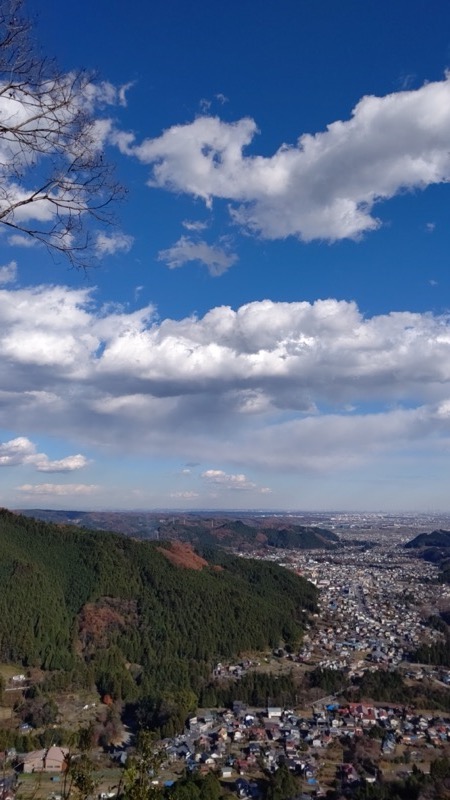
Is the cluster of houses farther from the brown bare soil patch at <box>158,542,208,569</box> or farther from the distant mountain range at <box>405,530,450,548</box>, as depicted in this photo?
the distant mountain range at <box>405,530,450,548</box>

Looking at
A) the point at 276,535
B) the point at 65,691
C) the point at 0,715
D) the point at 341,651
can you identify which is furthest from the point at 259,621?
the point at 276,535

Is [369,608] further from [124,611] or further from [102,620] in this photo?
[102,620]

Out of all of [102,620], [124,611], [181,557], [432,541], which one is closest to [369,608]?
[181,557]

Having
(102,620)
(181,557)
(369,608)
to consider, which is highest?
(181,557)

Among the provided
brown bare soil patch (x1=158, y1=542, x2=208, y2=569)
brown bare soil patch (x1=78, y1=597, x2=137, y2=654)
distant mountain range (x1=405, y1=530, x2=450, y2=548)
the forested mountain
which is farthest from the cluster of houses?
distant mountain range (x1=405, y1=530, x2=450, y2=548)

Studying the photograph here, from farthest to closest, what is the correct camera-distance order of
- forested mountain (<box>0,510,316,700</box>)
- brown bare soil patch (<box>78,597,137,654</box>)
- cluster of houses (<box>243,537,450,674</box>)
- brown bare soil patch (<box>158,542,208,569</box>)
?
brown bare soil patch (<box>158,542,208,569</box>), cluster of houses (<box>243,537,450,674</box>), brown bare soil patch (<box>78,597,137,654</box>), forested mountain (<box>0,510,316,700</box>)

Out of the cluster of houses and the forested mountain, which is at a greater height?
the forested mountain
